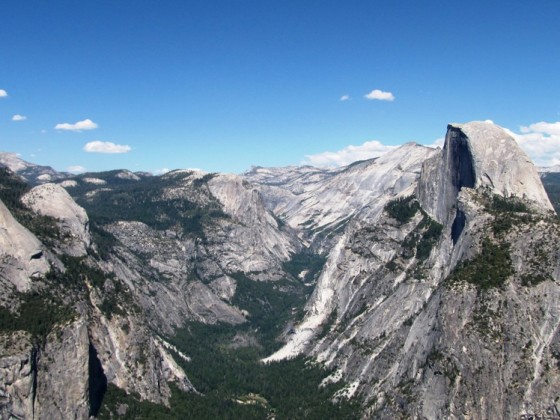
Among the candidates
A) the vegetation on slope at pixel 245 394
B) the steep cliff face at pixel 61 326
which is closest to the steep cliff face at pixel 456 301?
the vegetation on slope at pixel 245 394

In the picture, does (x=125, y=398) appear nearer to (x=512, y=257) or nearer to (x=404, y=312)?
(x=404, y=312)

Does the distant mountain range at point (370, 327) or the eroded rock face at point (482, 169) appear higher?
the eroded rock face at point (482, 169)

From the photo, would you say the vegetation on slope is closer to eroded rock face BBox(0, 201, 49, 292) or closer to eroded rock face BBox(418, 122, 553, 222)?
eroded rock face BBox(0, 201, 49, 292)

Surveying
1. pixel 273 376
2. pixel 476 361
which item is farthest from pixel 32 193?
pixel 476 361

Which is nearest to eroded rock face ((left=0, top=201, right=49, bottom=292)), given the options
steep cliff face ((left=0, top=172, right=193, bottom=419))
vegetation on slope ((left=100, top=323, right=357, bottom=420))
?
steep cliff face ((left=0, top=172, right=193, bottom=419))

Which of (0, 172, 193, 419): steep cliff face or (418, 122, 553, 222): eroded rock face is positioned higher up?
(418, 122, 553, 222): eroded rock face

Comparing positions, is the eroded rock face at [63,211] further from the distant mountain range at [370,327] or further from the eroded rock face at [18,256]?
the eroded rock face at [18,256]
